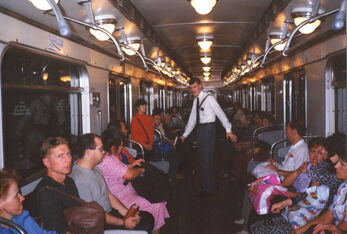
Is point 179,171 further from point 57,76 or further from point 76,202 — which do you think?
point 76,202

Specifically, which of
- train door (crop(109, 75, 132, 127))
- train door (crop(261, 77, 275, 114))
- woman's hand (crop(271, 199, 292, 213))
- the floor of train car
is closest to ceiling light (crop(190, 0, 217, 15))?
woman's hand (crop(271, 199, 292, 213))

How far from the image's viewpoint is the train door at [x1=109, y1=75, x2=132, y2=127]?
567 centimetres

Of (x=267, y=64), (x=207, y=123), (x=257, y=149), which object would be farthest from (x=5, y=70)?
(x=267, y=64)

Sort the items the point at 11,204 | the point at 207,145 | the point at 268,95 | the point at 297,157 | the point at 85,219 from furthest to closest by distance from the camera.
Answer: the point at 268,95 < the point at 207,145 < the point at 297,157 < the point at 85,219 < the point at 11,204

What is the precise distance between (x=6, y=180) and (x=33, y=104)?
60.8 inches

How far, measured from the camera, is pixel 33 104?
327 cm

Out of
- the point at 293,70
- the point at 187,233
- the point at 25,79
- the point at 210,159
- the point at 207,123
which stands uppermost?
the point at 293,70

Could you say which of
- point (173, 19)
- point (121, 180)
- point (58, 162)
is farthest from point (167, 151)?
point (58, 162)

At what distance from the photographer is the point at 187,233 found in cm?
364

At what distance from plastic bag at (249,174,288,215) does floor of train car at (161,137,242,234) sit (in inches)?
39.0

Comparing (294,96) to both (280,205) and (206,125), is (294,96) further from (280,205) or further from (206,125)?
(280,205)

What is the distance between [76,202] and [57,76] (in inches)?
77.7

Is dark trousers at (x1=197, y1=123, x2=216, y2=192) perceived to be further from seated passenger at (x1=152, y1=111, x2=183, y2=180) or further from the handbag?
the handbag

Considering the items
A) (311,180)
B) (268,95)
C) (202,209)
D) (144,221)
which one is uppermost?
(268,95)
